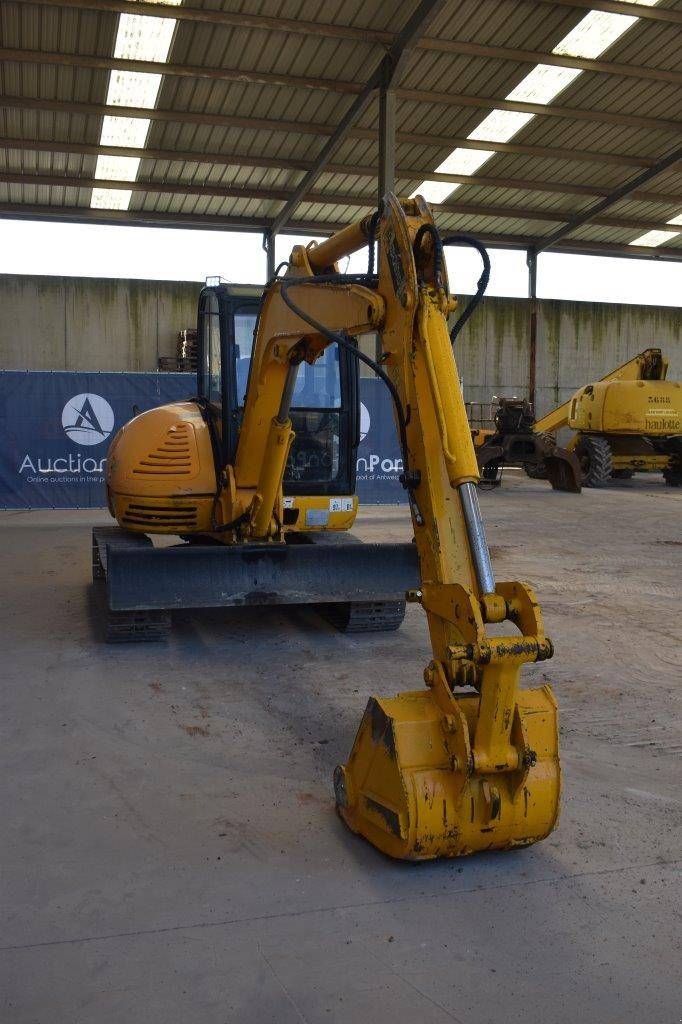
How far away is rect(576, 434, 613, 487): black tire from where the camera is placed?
65.0ft

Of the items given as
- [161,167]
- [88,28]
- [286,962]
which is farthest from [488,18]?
[286,962]

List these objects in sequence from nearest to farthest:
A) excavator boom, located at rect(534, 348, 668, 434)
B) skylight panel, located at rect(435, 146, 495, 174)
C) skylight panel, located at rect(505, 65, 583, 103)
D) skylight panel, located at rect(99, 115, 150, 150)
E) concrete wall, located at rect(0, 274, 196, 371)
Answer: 1. skylight panel, located at rect(505, 65, 583, 103)
2. skylight panel, located at rect(99, 115, 150, 150)
3. excavator boom, located at rect(534, 348, 668, 434)
4. skylight panel, located at rect(435, 146, 495, 174)
5. concrete wall, located at rect(0, 274, 196, 371)

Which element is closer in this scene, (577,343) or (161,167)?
(161,167)

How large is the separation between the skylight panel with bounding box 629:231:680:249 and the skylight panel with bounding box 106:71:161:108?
48.9ft

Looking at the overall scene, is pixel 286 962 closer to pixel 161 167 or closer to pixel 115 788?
pixel 115 788

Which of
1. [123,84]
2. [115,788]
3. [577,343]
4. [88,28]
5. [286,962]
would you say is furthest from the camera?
[577,343]

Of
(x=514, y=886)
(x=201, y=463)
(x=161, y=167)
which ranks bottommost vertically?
(x=514, y=886)

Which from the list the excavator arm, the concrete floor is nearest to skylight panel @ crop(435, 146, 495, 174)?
the concrete floor

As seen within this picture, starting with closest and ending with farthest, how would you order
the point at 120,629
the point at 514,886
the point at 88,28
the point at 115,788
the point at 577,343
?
the point at 514,886 < the point at 115,788 < the point at 120,629 < the point at 88,28 < the point at 577,343

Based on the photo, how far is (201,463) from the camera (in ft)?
22.6

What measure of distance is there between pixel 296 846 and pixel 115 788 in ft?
3.17

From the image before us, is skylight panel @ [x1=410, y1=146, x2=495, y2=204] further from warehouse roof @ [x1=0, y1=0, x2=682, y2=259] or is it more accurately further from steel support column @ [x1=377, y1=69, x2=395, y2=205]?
steel support column @ [x1=377, y1=69, x2=395, y2=205]

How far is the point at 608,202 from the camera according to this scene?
75.7 ft

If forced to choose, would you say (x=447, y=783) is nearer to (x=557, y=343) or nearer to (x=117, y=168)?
(x=117, y=168)
